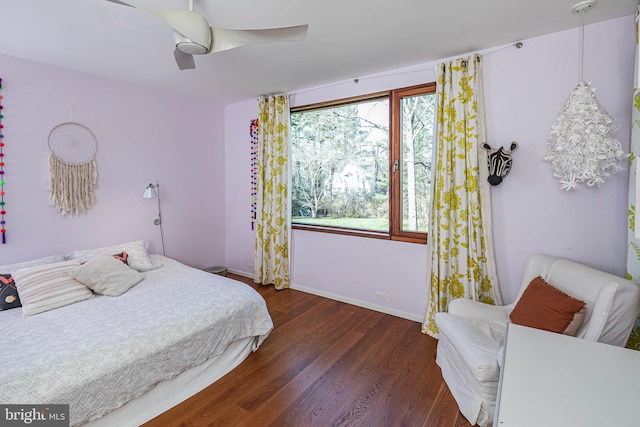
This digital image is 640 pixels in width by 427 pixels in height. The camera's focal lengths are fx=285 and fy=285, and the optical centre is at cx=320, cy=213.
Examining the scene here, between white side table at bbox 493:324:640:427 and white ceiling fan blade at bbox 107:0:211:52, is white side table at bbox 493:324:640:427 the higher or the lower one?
the lower one

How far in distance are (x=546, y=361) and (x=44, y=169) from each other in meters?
3.91

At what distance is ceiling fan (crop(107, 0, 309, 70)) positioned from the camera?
1430mm

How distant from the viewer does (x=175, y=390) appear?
183cm

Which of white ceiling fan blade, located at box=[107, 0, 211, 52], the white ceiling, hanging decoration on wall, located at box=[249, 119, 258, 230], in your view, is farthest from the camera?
hanging decoration on wall, located at box=[249, 119, 258, 230]

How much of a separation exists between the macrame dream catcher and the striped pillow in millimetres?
792

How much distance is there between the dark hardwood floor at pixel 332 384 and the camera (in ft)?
5.60

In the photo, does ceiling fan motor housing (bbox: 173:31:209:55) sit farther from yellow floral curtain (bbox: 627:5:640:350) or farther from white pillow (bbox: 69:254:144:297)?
yellow floral curtain (bbox: 627:5:640:350)

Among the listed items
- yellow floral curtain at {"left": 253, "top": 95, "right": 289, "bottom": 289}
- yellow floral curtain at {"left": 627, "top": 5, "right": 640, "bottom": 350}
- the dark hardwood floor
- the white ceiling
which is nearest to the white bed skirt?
the dark hardwood floor

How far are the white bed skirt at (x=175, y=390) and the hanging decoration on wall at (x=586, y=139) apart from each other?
2.68 meters

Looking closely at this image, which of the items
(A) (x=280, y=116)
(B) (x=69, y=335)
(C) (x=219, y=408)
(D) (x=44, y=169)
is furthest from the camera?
(A) (x=280, y=116)

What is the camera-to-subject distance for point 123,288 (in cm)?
234

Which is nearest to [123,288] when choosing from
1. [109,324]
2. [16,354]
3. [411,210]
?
[109,324]

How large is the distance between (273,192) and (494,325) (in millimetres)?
2724

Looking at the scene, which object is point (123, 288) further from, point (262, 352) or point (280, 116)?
point (280, 116)
